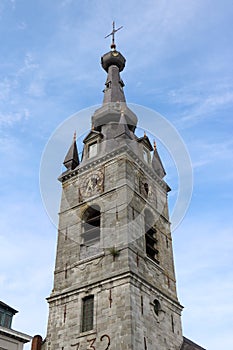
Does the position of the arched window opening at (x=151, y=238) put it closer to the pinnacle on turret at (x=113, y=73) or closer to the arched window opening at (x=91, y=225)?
the arched window opening at (x=91, y=225)

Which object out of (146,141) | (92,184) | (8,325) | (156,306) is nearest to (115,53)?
(146,141)

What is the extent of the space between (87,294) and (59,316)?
1790mm

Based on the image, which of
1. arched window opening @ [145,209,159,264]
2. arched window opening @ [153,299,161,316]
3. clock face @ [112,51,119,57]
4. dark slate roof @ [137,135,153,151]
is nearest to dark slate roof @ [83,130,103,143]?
dark slate roof @ [137,135,153,151]

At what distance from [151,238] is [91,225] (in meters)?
3.31

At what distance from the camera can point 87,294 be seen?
70.9ft

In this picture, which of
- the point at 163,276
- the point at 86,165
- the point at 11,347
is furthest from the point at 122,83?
the point at 11,347

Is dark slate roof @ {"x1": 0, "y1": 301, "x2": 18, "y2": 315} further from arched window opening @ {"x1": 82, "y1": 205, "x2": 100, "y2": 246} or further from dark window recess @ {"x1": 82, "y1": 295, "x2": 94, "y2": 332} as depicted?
arched window opening @ {"x1": 82, "y1": 205, "x2": 100, "y2": 246}

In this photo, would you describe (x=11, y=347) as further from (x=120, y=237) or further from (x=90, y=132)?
(x=90, y=132)

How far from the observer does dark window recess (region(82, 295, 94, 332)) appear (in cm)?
2081

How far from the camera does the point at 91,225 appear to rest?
2480 cm

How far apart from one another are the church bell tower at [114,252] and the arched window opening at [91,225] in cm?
5

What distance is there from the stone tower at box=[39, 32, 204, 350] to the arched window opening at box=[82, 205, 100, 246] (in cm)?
5

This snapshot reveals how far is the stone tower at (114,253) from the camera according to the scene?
66.5 ft

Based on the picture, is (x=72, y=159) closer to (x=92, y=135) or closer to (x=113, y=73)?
(x=92, y=135)
